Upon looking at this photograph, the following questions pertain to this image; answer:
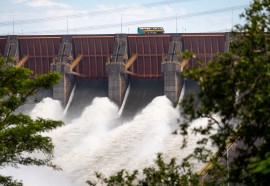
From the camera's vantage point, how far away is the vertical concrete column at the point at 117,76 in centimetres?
9312

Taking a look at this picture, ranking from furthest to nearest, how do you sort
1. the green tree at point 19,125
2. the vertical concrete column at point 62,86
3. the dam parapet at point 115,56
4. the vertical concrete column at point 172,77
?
the vertical concrete column at point 62,86 → the dam parapet at point 115,56 → the vertical concrete column at point 172,77 → the green tree at point 19,125

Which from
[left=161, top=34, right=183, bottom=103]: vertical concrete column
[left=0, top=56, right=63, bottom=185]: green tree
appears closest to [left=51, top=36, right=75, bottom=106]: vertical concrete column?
[left=161, top=34, right=183, bottom=103]: vertical concrete column

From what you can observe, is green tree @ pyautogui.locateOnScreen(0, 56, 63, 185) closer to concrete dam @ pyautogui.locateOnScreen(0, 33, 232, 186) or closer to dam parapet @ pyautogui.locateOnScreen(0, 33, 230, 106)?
concrete dam @ pyautogui.locateOnScreen(0, 33, 232, 186)

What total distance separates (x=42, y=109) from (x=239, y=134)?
253ft

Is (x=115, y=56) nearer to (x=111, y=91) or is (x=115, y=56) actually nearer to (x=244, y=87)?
(x=111, y=91)

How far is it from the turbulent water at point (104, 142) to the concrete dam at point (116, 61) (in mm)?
1505

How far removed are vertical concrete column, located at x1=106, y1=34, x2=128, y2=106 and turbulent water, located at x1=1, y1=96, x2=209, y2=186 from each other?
1.33m

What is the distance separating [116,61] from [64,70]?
283 inches

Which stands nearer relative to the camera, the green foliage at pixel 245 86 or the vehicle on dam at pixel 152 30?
the green foliage at pixel 245 86

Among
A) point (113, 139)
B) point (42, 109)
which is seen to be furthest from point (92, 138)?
point (42, 109)

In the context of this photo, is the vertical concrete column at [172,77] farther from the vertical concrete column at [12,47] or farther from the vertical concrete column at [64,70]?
the vertical concrete column at [12,47]

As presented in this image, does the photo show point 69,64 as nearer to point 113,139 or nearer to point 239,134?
point 113,139

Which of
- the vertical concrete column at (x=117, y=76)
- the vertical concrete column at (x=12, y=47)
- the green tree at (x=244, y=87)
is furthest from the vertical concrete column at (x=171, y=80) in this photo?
the green tree at (x=244, y=87)

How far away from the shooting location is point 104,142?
90.0m
